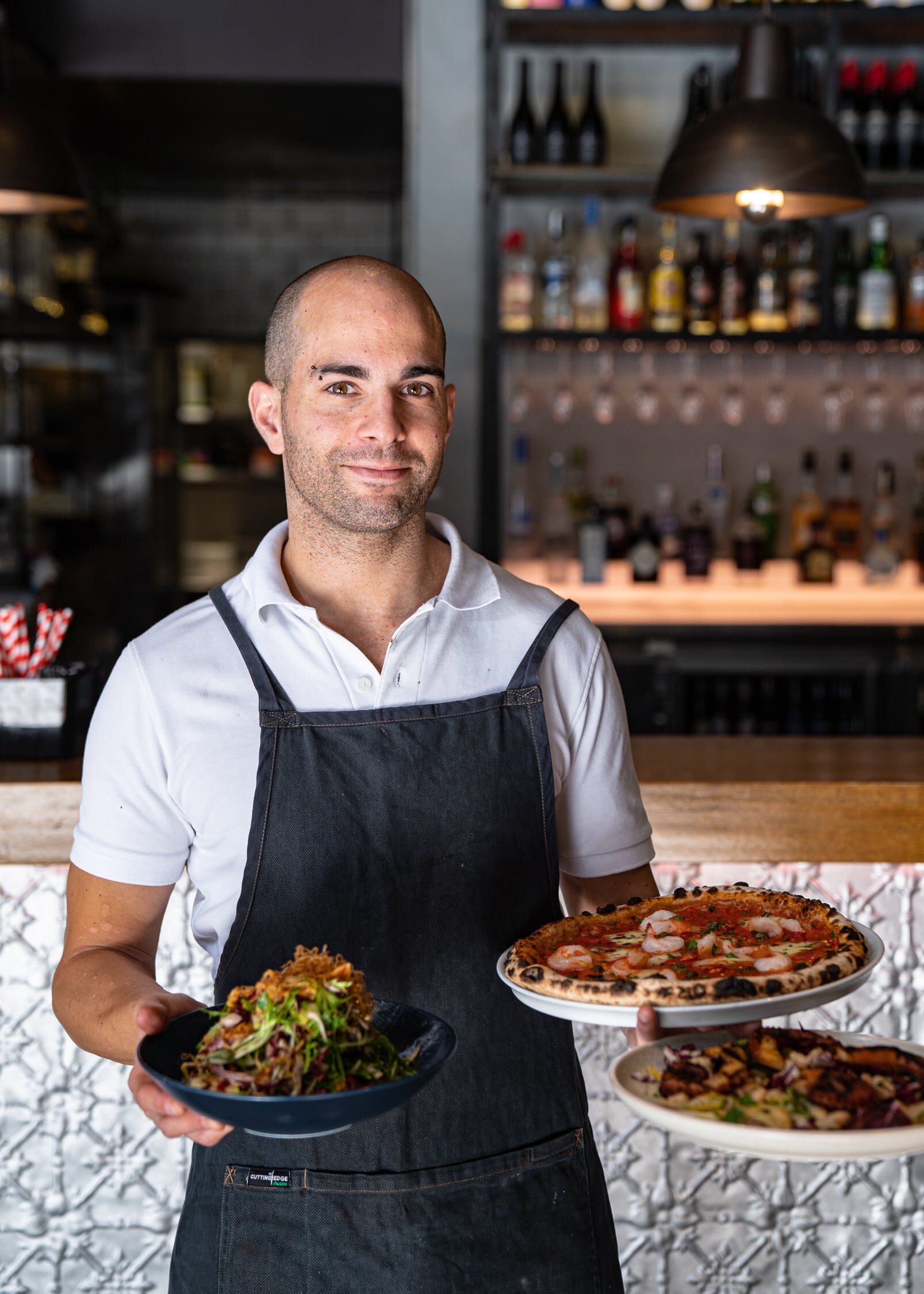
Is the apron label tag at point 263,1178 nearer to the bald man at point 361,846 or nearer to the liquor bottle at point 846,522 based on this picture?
the bald man at point 361,846

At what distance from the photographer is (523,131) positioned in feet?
13.5

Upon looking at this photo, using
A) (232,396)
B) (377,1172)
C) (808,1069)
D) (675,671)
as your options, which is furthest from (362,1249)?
(232,396)

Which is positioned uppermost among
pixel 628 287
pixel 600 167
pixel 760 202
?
pixel 600 167

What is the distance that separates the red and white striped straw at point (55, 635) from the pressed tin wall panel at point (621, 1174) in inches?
13.4

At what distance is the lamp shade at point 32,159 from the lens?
237 centimetres

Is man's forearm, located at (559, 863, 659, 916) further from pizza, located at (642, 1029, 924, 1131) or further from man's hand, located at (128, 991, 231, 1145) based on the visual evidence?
man's hand, located at (128, 991, 231, 1145)

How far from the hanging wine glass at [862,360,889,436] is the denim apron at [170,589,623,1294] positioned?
11.0 feet

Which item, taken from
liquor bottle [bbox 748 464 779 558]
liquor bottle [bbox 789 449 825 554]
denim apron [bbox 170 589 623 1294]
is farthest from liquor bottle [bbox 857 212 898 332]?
denim apron [bbox 170 589 623 1294]

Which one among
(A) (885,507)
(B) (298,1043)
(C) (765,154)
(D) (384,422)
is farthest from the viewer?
(A) (885,507)

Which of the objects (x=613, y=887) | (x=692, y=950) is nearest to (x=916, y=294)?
(x=613, y=887)

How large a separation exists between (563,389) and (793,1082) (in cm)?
351

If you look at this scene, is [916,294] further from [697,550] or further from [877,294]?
[697,550]

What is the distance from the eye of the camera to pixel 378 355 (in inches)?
52.7

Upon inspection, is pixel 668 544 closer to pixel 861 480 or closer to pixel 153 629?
pixel 861 480
